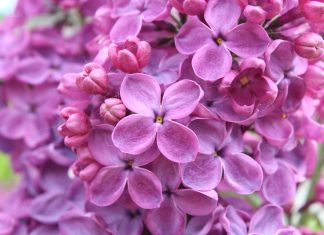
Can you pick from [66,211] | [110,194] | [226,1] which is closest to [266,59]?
[226,1]

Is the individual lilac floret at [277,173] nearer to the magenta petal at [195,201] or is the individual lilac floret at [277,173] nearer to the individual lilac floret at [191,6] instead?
the magenta petal at [195,201]

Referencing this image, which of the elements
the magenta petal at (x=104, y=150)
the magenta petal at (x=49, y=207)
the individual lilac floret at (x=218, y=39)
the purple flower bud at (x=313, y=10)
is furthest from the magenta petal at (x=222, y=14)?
the magenta petal at (x=49, y=207)

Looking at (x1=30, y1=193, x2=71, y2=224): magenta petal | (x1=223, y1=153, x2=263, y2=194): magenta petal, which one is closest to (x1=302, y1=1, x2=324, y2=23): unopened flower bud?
(x1=223, y1=153, x2=263, y2=194): magenta petal

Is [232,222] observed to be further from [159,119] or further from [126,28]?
[126,28]

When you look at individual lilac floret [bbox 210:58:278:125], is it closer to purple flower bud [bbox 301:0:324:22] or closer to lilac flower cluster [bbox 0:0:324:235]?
lilac flower cluster [bbox 0:0:324:235]

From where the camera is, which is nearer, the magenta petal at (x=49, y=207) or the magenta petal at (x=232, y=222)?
the magenta petal at (x=232, y=222)

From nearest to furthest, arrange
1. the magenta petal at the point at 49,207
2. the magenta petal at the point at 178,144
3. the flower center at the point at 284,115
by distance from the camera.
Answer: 1. the magenta petal at the point at 178,144
2. the flower center at the point at 284,115
3. the magenta petal at the point at 49,207

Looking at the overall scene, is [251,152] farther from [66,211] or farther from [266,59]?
[66,211]
